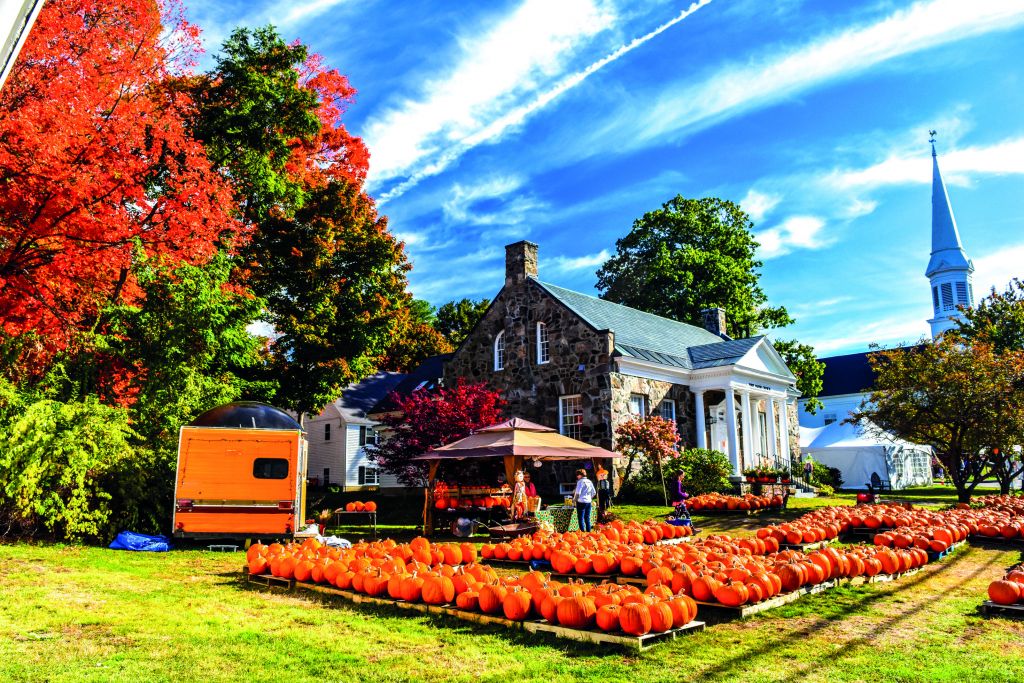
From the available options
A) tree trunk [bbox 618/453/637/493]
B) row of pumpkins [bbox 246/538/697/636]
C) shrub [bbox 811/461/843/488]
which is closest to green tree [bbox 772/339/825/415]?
shrub [bbox 811/461/843/488]

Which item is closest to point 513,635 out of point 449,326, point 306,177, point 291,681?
point 291,681

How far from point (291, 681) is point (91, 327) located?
41.3 ft

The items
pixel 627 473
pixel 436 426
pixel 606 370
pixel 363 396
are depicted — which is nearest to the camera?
pixel 436 426

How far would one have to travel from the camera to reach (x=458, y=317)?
50.1 metres

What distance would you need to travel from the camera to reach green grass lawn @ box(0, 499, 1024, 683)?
5.07 m

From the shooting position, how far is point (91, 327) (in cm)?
1488

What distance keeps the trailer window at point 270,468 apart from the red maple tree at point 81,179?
4597 mm

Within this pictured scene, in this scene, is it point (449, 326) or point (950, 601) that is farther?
point (449, 326)

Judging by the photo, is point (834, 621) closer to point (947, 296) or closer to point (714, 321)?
point (714, 321)

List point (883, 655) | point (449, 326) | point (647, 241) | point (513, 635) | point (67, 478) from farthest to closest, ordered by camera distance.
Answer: point (449, 326), point (647, 241), point (67, 478), point (513, 635), point (883, 655)

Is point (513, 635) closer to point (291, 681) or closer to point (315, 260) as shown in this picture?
point (291, 681)

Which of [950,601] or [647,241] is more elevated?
[647,241]

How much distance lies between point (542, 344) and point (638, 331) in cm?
394

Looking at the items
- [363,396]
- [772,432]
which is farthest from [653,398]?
[363,396]
